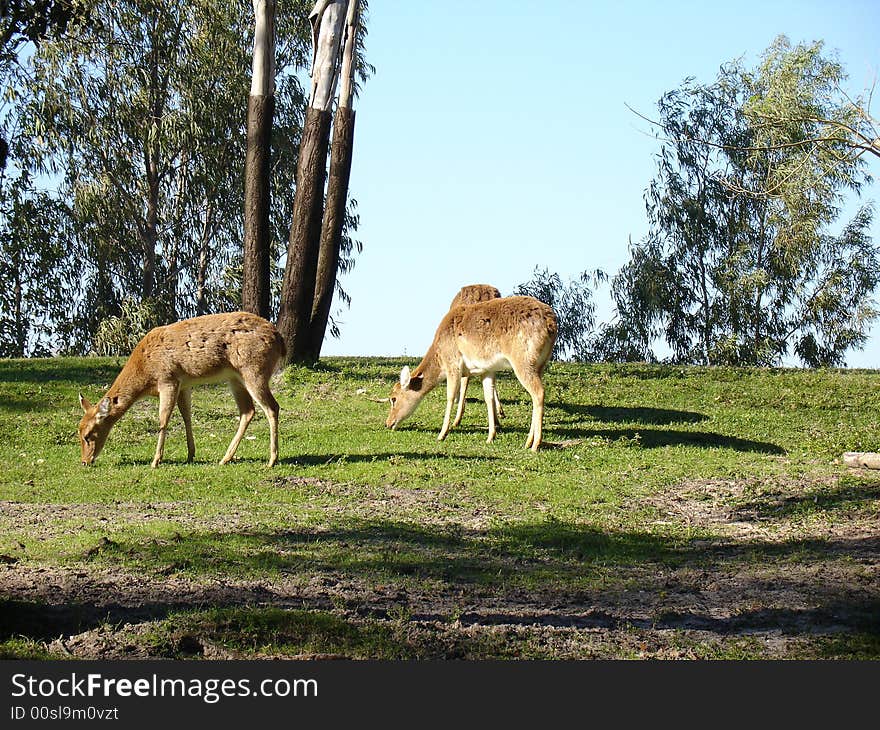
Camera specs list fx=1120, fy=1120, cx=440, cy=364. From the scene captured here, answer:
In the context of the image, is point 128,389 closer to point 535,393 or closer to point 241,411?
point 241,411

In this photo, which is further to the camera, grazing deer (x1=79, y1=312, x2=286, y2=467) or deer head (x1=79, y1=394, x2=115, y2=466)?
deer head (x1=79, y1=394, x2=115, y2=466)

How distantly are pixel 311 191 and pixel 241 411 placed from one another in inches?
345

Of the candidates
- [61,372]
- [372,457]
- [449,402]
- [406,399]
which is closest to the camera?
[372,457]

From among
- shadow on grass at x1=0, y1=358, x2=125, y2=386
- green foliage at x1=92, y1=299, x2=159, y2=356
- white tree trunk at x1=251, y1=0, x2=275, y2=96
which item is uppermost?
white tree trunk at x1=251, y1=0, x2=275, y2=96

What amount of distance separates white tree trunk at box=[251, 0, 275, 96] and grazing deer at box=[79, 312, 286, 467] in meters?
9.19

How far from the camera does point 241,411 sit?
568 inches

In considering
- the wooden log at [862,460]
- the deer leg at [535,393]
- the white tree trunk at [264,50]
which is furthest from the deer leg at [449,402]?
the white tree trunk at [264,50]

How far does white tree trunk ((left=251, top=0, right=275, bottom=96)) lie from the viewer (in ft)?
72.3

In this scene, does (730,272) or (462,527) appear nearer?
(462,527)

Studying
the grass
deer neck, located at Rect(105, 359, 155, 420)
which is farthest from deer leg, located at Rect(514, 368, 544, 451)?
deer neck, located at Rect(105, 359, 155, 420)

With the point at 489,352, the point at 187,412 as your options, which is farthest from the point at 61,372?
the point at 489,352

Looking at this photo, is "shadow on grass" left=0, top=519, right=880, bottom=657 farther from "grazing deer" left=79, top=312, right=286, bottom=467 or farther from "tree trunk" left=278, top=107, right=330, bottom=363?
"tree trunk" left=278, top=107, right=330, bottom=363

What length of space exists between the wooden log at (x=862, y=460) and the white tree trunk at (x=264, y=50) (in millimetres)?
13350

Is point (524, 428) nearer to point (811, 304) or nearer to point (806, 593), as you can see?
point (806, 593)
